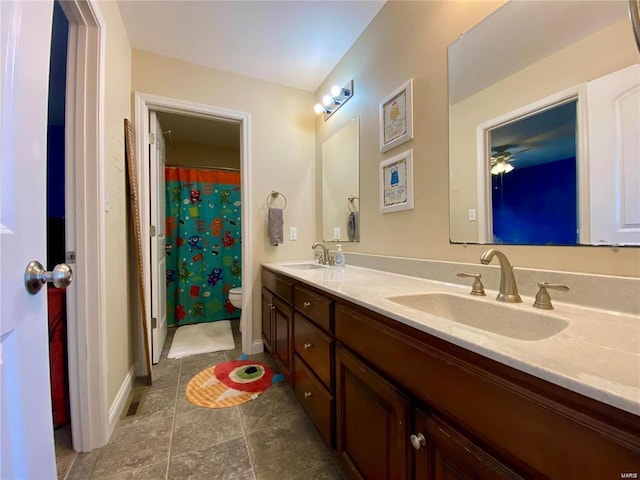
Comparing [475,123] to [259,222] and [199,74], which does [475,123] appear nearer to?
[259,222]

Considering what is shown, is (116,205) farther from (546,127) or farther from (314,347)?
(546,127)

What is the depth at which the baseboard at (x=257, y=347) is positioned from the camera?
2281mm

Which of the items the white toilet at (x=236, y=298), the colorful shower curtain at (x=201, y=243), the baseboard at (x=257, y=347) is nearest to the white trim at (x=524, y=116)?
the baseboard at (x=257, y=347)

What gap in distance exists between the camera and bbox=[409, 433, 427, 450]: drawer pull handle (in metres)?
0.65

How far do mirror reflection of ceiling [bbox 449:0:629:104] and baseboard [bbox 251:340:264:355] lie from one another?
86.6 inches

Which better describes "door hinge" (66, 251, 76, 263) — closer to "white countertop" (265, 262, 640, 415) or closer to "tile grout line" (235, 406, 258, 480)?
"tile grout line" (235, 406, 258, 480)

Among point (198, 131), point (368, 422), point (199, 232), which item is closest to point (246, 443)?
point (368, 422)

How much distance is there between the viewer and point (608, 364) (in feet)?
1.41

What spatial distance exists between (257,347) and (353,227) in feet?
4.39

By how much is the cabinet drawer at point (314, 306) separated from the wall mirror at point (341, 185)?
2.27ft

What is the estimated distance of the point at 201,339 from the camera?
260 centimetres

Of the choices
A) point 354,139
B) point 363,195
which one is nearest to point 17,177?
point 363,195

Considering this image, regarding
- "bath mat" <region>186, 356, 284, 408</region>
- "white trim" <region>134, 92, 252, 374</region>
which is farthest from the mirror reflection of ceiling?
"bath mat" <region>186, 356, 284, 408</region>

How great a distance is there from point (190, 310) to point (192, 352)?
34.6 inches
